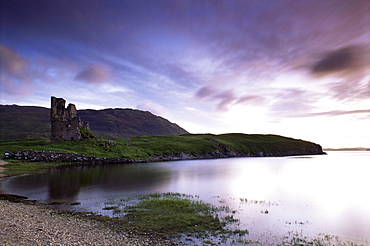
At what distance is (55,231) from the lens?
42.5 feet

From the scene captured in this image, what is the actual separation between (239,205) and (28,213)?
18467mm

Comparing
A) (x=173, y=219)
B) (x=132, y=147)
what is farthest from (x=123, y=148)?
(x=173, y=219)

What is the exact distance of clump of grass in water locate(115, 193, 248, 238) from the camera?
14567mm

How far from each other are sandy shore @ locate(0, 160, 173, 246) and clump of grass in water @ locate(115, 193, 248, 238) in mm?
1669

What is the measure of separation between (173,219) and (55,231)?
7.87 meters

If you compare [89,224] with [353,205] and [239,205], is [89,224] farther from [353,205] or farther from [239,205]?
[353,205]

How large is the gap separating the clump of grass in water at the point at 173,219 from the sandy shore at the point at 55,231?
5.48 ft

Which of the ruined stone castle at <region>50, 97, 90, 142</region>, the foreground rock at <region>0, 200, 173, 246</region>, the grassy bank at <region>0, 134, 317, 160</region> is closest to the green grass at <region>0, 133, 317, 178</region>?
the grassy bank at <region>0, 134, 317, 160</region>

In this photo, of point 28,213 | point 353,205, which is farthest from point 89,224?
point 353,205

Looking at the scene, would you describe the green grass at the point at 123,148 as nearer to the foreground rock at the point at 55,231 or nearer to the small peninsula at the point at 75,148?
the small peninsula at the point at 75,148

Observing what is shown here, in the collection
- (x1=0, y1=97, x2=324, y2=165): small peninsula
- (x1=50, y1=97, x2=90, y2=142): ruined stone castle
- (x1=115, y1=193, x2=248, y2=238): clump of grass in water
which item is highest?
(x1=50, y1=97, x2=90, y2=142): ruined stone castle

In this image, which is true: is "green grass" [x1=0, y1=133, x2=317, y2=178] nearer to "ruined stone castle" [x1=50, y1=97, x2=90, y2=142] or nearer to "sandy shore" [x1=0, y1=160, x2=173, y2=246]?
"ruined stone castle" [x1=50, y1=97, x2=90, y2=142]

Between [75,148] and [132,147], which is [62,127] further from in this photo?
[132,147]

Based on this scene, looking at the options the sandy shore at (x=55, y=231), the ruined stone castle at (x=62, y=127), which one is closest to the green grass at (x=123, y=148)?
the ruined stone castle at (x=62, y=127)
